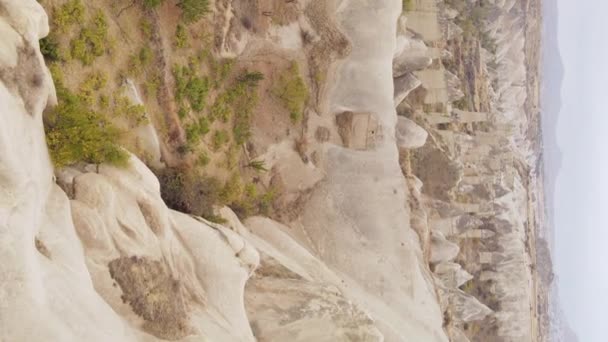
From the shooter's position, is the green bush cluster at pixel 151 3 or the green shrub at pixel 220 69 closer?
the green bush cluster at pixel 151 3

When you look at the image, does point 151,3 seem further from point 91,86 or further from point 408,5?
point 408,5

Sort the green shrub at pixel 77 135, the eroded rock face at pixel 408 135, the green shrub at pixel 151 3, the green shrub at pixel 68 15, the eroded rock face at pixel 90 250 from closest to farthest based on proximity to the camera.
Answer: the eroded rock face at pixel 90 250, the green shrub at pixel 77 135, the green shrub at pixel 68 15, the green shrub at pixel 151 3, the eroded rock face at pixel 408 135

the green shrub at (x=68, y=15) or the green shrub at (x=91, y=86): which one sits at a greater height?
the green shrub at (x=68, y=15)

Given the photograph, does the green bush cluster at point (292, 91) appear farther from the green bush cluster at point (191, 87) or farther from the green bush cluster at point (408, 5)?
the green bush cluster at point (408, 5)

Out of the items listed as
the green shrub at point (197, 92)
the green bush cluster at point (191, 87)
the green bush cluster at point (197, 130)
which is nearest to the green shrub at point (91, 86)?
the green bush cluster at point (191, 87)

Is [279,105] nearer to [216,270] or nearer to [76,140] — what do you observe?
[216,270]

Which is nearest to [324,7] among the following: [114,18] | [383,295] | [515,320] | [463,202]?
[114,18]
